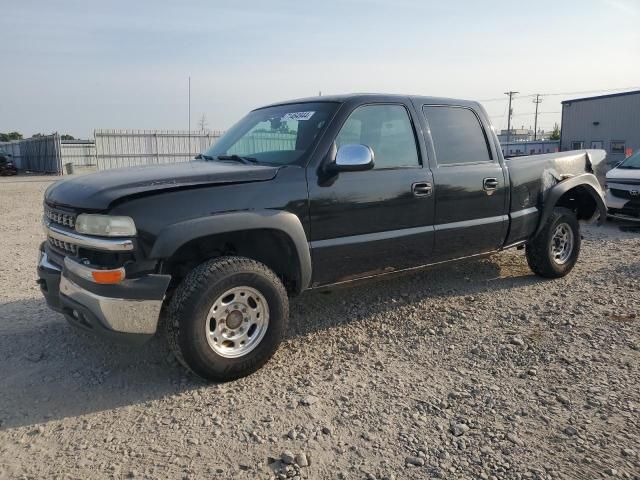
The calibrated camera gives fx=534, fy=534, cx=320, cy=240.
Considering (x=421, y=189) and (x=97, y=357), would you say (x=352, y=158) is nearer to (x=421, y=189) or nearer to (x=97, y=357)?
(x=421, y=189)

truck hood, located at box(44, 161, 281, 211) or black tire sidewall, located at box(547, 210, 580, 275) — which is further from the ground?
truck hood, located at box(44, 161, 281, 211)

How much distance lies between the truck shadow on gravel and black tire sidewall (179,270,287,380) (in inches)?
6.0

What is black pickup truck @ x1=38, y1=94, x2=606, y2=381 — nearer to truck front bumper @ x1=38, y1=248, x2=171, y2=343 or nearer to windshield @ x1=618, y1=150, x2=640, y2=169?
truck front bumper @ x1=38, y1=248, x2=171, y2=343

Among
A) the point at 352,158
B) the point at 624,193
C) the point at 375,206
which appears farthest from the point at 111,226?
the point at 624,193

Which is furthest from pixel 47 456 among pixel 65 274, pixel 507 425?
pixel 507 425

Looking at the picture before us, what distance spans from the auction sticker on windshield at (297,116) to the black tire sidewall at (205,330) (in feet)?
4.54

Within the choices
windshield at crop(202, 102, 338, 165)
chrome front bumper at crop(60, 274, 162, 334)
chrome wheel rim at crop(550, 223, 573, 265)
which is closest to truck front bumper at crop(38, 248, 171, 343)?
chrome front bumper at crop(60, 274, 162, 334)

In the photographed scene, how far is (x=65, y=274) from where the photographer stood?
3.31 meters

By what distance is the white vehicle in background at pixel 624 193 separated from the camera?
29.3 ft

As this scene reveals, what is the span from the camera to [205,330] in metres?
3.32

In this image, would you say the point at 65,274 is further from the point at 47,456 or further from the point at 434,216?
the point at 434,216

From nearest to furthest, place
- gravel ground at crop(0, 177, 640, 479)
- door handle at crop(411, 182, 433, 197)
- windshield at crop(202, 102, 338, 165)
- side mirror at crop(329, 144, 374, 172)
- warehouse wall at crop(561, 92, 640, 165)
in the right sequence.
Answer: gravel ground at crop(0, 177, 640, 479) < side mirror at crop(329, 144, 374, 172) < windshield at crop(202, 102, 338, 165) < door handle at crop(411, 182, 433, 197) < warehouse wall at crop(561, 92, 640, 165)

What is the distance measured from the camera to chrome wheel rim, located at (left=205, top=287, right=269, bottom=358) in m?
3.42

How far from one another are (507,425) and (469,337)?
1.32 meters
